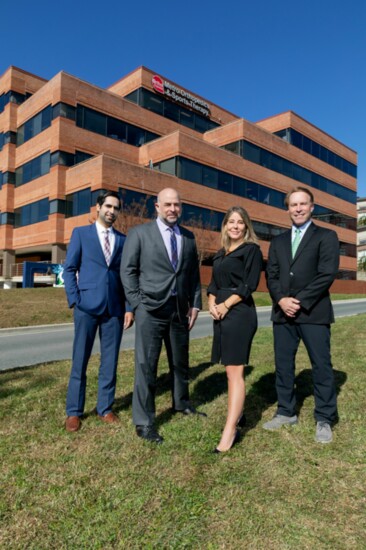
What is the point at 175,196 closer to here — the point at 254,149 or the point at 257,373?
the point at 257,373

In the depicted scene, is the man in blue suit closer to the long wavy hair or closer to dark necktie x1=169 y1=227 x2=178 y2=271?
dark necktie x1=169 y1=227 x2=178 y2=271

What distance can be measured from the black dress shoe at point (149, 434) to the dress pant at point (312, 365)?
1235 millimetres

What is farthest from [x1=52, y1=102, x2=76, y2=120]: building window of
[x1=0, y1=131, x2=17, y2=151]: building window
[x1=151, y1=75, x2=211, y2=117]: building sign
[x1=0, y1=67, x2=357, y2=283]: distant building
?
[x1=151, y1=75, x2=211, y2=117]: building sign

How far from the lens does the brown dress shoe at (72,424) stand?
11.5ft

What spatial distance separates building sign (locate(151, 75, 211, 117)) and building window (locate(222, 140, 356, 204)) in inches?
184

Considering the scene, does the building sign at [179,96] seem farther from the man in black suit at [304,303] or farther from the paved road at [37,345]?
the man in black suit at [304,303]

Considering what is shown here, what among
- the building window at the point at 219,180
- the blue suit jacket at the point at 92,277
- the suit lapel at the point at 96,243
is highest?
the building window at the point at 219,180

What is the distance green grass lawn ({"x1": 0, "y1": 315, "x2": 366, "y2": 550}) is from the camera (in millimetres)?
2092

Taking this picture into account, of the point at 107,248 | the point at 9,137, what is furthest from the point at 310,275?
the point at 9,137

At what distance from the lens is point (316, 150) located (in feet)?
146

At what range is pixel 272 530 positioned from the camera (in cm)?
214

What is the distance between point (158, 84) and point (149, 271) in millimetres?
34759

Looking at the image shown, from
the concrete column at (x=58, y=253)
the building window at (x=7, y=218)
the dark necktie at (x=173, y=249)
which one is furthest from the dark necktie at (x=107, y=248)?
the building window at (x=7, y=218)

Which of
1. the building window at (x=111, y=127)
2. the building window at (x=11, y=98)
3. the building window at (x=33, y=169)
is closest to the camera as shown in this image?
the building window at (x=111, y=127)
